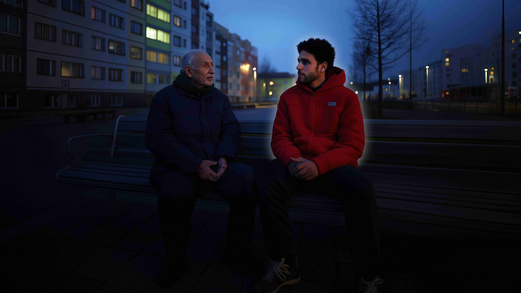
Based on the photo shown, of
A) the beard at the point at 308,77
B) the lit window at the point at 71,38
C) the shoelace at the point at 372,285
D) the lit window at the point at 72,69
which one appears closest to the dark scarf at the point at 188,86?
the beard at the point at 308,77

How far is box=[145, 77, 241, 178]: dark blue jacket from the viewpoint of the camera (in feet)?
9.84

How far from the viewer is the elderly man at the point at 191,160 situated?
8.88ft

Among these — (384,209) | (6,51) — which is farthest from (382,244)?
(6,51)

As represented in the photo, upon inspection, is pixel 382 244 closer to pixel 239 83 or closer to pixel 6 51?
pixel 6 51

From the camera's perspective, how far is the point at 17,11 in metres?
29.8

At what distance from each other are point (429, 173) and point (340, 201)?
1.07m

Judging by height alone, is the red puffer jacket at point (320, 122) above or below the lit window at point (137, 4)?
below

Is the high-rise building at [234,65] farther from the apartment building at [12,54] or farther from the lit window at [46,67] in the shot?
the apartment building at [12,54]

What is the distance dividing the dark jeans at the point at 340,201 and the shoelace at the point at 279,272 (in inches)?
2.3

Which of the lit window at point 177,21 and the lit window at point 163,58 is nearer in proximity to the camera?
the lit window at point 163,58

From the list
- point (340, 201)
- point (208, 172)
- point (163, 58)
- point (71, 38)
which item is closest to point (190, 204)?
point (208, 172)

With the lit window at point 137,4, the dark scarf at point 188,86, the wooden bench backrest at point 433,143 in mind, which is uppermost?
the lit window at point 137,4

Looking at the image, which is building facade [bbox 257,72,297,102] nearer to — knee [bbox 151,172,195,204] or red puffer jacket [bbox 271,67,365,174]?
red puffer jacket [bbox 271,67,365,174]

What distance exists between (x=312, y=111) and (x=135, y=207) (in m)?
2.59
